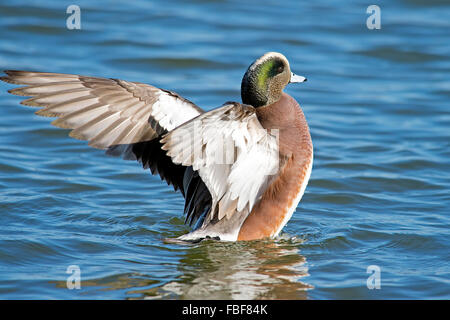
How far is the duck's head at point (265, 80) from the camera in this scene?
18.2 feet

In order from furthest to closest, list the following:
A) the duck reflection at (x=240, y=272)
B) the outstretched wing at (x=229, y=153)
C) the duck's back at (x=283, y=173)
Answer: the duck's back at (x=283, y=173), the duck reflection at (x=240, y=272), the outstretched wing at (x=229, y=153)

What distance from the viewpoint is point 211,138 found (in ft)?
15.9

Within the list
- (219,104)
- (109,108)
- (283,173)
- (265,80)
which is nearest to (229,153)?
(283,173)

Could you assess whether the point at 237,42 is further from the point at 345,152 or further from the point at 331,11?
the point at 345,152

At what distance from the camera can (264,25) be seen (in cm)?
1230

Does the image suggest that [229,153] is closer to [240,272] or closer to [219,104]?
[240,272]

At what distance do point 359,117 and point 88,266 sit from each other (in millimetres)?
5034

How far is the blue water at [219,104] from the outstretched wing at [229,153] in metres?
0.48

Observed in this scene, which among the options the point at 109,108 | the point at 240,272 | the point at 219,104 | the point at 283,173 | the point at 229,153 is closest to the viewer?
the point at 229,153

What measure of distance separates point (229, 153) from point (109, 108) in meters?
1.01

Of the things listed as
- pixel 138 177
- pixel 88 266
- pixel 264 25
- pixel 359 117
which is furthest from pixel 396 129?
pixel 88 266

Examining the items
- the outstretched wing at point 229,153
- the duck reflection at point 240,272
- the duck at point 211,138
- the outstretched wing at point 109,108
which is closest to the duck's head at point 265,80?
the duck at point 211,138

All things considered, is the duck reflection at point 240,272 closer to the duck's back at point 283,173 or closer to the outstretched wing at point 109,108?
the duck's back at point 283,173
